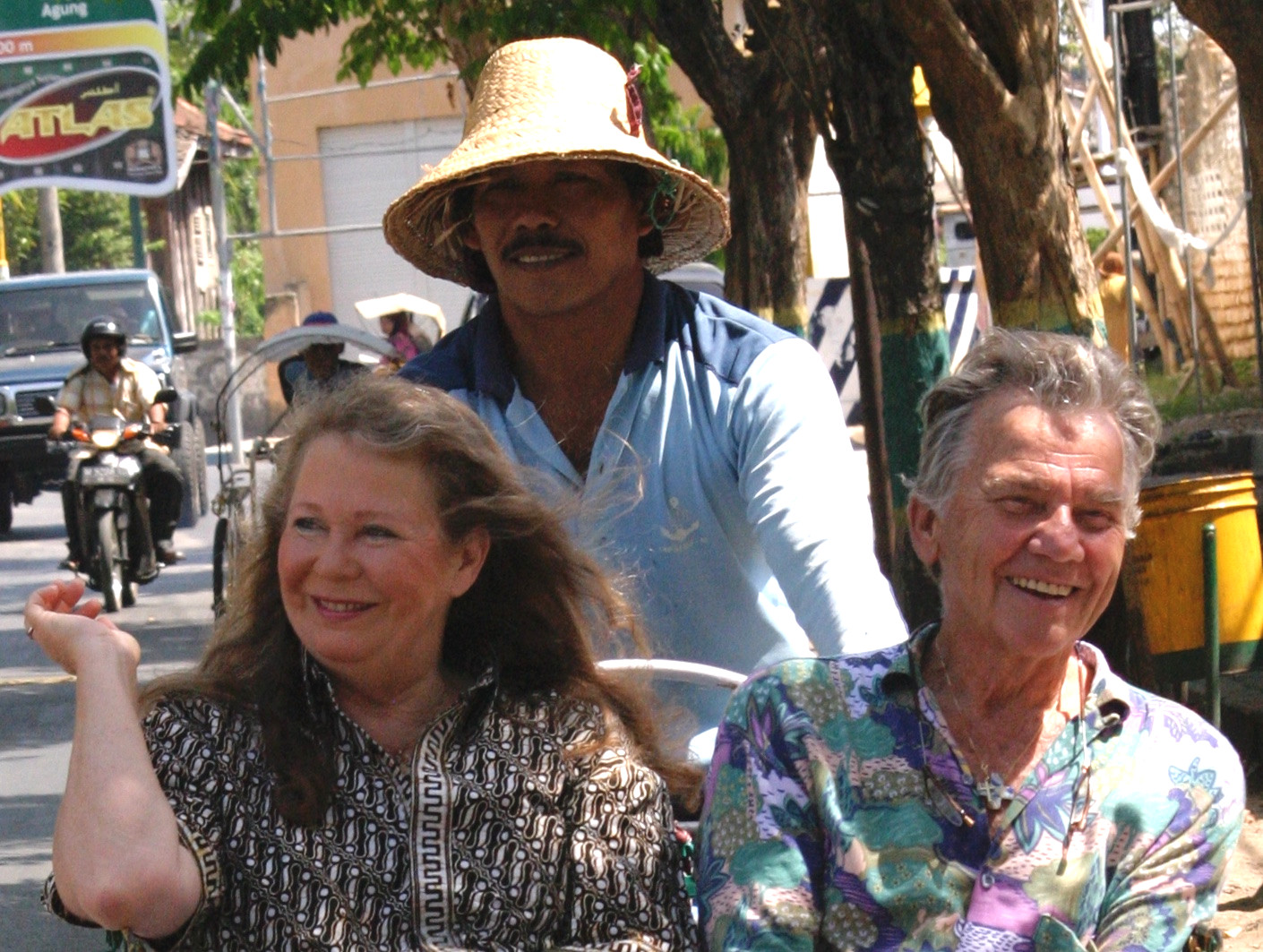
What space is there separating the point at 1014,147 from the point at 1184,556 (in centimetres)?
178

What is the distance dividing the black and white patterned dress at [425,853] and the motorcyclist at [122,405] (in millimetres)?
10674

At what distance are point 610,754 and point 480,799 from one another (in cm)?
19

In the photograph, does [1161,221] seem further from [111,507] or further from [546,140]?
[546,140]

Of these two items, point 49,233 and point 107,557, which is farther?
point 49,233

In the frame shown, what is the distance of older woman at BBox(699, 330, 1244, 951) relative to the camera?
8.20ft

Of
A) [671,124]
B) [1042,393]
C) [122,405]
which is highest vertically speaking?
[671,124]

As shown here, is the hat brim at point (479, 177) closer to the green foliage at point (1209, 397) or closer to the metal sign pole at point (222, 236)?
the green foliage at point (1209, 397)

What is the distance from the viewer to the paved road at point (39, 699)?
5891 mm

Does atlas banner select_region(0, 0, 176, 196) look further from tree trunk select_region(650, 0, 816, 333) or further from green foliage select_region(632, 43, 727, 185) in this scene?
tree trunk select_region(650, 0, 816, 333)

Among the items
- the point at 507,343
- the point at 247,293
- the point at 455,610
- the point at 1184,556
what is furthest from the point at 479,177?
the point at 247,293

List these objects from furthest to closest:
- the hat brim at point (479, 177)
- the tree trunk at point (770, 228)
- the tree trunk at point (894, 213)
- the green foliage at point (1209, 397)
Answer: the green foliage at point (1209, 397)
the tree trunk at point (770, 228)
the tree trunk at point (894, 213)
the hat brim at point (479, 177)

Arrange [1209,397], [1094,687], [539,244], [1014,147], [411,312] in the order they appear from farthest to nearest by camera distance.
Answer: [411,312]
[1209,397]
[1014,147]
[539,244]
[1094,687]

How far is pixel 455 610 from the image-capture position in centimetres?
292

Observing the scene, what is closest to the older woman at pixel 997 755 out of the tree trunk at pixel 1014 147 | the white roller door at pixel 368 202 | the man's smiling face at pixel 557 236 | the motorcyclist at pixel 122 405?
the man's smiling face at pixel 557 236
